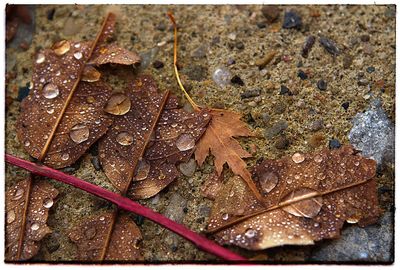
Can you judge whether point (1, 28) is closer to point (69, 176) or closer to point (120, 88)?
point (120, 88)

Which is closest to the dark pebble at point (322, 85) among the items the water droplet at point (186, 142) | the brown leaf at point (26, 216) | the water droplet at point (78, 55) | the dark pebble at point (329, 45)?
the dark pebble at point (329, 45)

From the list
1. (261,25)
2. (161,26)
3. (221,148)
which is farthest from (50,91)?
(261,25)

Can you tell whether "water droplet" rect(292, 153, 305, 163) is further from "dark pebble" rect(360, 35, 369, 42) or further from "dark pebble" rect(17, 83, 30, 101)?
"dark pebble" rect(17, 83, 30, 101)

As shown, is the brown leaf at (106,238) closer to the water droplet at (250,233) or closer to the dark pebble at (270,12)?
the water droplet at (250,233)

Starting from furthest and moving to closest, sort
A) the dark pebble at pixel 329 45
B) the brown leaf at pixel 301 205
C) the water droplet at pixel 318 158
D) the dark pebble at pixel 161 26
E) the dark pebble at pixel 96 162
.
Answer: the dark pebble at pixel 161 26 → the dark pebble at pixel 329 45 → the dark pebble at pixel 96 162 → the water droplet at pixel 318 158 → the brown leaf at pixel 301 205

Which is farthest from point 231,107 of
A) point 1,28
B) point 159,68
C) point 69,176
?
point 1,28

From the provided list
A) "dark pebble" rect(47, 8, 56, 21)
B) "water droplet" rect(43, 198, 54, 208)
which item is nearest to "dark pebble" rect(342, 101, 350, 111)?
"water droplet" rect(43, 198, 54, 208)

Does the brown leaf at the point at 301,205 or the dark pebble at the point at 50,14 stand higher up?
the dark pebble at the point at 50,14
